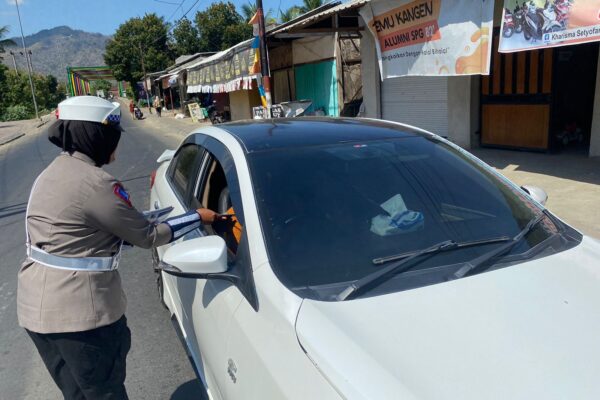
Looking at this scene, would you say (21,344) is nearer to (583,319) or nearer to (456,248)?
(456,248)

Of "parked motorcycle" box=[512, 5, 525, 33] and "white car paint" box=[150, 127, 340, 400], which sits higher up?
"parked motorcycle" box=[512, 5, 525, 33]

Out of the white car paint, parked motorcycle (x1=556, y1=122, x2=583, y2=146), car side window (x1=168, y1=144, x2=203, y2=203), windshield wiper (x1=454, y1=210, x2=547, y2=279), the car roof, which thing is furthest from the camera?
parked motorcycle (x1=556, y1=122, x2=583, y2=146)

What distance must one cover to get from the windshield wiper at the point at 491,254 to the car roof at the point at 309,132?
2.86ft

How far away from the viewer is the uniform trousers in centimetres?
199

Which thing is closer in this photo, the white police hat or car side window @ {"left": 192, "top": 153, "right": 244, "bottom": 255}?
the white police hat

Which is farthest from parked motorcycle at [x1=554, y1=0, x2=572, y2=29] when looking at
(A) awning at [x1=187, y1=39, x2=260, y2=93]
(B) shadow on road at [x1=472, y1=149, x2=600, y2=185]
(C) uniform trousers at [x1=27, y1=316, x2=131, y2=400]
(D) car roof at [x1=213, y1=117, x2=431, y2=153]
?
(A) awning at [x1=187, y1=39, x2=260, y2=93]

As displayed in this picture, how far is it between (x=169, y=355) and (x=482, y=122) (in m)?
8.62

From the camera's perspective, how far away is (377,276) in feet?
5.86

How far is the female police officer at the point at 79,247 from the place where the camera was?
1.93 meters

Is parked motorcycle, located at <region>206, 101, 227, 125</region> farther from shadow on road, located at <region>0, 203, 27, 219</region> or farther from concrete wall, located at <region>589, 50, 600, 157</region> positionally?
concrete wall, located at <region>589, 50, 600, 157</region>

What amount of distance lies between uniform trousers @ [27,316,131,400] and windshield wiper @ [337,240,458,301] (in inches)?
42.9

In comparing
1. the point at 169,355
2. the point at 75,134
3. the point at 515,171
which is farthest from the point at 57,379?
the point at 515,171

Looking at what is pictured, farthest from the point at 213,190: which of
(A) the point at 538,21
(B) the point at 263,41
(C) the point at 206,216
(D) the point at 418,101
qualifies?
(B) the point at 263,41

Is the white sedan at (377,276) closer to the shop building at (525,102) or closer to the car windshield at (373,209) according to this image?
the car windshield at (373,209)
